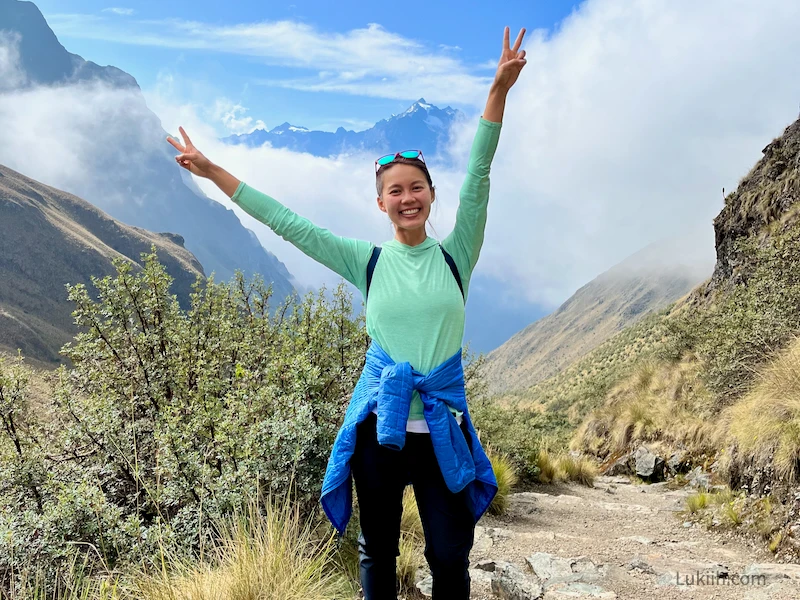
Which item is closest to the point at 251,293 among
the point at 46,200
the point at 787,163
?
the point at 787,163

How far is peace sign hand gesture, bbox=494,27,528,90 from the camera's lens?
2.33m

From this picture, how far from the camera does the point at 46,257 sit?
82.4 m

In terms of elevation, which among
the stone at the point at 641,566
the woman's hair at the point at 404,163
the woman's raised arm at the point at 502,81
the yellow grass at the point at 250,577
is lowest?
the stone at the point at 641,566

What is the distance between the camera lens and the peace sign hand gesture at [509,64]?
233 cm

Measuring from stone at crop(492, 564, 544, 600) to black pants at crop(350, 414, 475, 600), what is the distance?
1724 millimetres

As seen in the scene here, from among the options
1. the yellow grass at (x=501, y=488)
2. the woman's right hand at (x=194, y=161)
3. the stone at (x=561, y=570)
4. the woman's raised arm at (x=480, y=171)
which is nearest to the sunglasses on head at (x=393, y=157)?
the woman's raised arm at (x=480, y=171)

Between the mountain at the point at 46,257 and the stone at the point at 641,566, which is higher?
the mountain at the point at 46,257

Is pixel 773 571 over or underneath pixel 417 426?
underneath

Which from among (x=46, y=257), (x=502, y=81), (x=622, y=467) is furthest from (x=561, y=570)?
(x=46, y=257)

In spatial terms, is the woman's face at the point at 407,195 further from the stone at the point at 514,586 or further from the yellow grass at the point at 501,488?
the yellow grass at the point at 501,488

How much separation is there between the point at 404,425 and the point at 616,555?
449cm

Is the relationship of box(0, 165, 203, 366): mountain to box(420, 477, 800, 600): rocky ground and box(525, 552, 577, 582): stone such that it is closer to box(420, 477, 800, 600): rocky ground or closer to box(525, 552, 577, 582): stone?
box(420, 477, 800, 600): rocky ground

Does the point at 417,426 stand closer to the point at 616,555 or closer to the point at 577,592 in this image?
the point at 577,592

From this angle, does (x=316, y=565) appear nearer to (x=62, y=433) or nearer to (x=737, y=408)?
(x=62, y=433)
